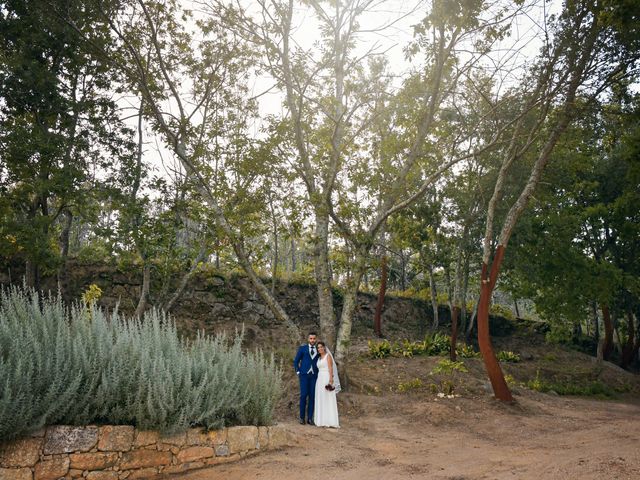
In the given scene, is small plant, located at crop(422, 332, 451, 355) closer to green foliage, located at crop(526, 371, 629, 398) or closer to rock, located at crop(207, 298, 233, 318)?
green foliage, located at crop(526, 371, 629, 398)

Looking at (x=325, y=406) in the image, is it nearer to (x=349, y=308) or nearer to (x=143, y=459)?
(x=349, y=308)

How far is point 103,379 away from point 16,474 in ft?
3.57

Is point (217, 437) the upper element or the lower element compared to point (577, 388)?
upper

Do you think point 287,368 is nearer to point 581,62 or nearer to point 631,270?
point 581,62

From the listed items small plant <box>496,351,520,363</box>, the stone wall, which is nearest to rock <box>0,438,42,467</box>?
the stone wall

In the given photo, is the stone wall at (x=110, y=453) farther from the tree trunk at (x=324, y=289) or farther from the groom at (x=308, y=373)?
the tree trunk at (x=324, y=289)

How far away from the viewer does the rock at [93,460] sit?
4.67 meters

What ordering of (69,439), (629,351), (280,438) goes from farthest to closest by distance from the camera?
(629,351) → (280,438) → (69,439)

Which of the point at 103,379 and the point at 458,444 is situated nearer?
the point at 103,379

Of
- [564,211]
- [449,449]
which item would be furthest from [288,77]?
[564,211]

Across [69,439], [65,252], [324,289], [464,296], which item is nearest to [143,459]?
[69,439]

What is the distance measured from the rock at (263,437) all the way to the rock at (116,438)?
1.87m

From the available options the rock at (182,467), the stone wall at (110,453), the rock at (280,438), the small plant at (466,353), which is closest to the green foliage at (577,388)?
the small plant at (466,353)

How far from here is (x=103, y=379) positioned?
496 centimetres
